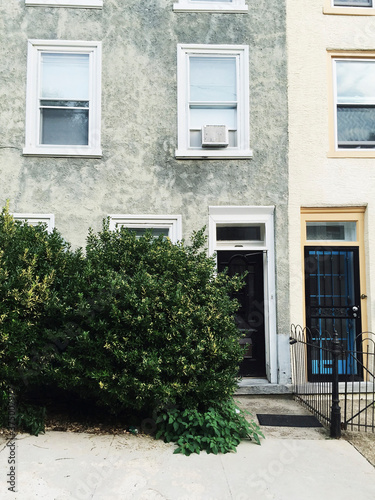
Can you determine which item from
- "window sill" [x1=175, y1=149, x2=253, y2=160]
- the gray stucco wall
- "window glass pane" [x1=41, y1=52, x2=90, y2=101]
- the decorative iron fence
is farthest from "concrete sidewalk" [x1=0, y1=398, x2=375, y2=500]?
"window glass pane" [x1=41, y1=52, x2=90, y2=101]

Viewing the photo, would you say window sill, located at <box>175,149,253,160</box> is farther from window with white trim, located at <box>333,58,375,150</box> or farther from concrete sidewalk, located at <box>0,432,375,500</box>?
concrete sidewalk, located at <box>0,432,375,500</box>

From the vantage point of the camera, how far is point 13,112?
791 centimetres

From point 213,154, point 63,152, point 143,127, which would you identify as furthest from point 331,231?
point 63,152

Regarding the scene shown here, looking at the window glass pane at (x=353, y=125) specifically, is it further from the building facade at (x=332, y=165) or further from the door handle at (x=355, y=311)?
the door handle at (x=355, y=311)

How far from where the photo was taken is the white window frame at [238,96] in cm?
798

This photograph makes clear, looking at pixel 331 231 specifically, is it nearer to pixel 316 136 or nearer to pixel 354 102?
pixel 316 136

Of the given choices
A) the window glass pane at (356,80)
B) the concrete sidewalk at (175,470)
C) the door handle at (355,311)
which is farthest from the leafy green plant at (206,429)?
the window glass pane at (356,80)

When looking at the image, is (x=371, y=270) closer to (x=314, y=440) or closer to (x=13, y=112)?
(x=314, y=440)

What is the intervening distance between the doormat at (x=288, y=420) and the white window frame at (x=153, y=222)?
3.15 metres

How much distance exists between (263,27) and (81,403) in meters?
6.92

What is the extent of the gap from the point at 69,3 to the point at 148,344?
20.4ft

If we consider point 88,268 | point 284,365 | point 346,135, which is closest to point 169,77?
point 346,135

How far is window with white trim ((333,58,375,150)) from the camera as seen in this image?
328 inches

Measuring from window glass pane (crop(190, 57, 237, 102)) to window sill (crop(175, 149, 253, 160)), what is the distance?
40.6 inches
